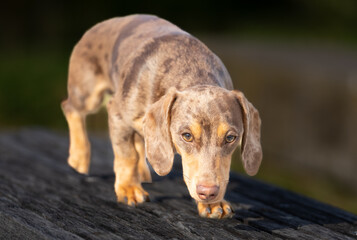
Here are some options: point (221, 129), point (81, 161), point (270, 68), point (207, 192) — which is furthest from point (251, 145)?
point (270, 68)

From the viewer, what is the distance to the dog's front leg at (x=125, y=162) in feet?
15.9

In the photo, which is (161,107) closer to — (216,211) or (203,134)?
(203,134)

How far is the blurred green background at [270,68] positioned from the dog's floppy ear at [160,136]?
7065 millimetres

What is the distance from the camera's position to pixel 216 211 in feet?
14.9

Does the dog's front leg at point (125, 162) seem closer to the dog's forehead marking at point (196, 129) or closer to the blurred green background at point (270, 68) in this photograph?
the dog's forehead marking at point (196, 129)

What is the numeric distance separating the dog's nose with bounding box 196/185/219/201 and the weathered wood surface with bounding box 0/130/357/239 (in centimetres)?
43

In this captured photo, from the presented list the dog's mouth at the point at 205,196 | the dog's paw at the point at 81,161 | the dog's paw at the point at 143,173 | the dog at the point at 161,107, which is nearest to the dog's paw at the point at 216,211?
the dog at the point at 161,107

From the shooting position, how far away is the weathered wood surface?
421 centimetres

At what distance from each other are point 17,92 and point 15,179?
10243mm

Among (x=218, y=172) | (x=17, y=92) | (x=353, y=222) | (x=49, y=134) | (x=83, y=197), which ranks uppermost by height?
(x=218, y=172)

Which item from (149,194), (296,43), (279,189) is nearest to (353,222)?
(279,189)

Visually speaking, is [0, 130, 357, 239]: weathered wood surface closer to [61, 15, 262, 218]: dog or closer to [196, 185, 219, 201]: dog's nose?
[61, 15, 262, 218]: dog

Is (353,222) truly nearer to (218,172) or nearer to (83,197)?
(218,172)

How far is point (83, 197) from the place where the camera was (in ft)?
16.6
